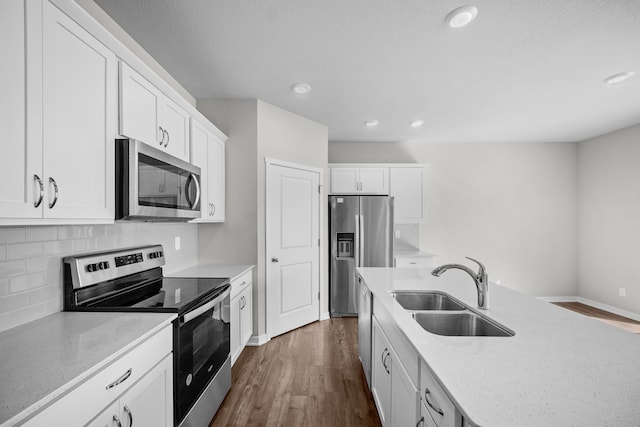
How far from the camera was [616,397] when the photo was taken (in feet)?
2.54

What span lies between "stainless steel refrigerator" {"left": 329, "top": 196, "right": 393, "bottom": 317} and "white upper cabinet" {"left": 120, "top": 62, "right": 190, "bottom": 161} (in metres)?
2.27

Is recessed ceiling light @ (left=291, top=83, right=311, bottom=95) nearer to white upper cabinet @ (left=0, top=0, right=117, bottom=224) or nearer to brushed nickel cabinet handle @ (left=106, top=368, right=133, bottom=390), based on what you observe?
white upper cabinet @ (left=0, top=0, right=117, bottom=224)

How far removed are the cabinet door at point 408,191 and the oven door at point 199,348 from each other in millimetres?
3182

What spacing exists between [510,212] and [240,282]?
4.53m

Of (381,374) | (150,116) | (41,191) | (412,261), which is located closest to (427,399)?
(381,374)

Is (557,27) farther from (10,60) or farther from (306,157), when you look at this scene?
(10,60)

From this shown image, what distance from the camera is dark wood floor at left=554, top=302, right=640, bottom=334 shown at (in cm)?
374

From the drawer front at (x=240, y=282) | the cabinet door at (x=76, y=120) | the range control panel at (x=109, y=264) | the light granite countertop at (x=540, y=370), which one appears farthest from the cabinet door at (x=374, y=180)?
the cabinet door at (x=76, y=120)

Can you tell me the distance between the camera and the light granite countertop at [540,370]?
71 cm

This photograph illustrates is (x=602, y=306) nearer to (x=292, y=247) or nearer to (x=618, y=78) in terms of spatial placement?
(x=618, y=78)

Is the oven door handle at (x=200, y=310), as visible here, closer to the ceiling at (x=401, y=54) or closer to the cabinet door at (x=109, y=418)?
the cabinet door at (x=109, y=418)

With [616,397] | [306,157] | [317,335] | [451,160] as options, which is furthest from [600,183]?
[616,397]

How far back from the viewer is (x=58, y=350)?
1045 mm

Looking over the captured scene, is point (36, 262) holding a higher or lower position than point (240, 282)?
higher
